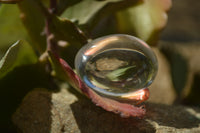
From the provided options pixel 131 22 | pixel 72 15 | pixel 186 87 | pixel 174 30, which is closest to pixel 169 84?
pixel 186 87

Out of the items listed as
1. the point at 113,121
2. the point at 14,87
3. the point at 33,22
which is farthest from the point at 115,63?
the point at 33,22

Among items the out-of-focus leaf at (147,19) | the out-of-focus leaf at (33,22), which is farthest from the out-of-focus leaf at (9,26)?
the out-of-focus leaf at (147,19)

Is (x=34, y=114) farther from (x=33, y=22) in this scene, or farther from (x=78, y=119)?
(x=33, y=22)

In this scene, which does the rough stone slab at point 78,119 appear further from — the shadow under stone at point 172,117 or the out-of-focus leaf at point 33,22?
the out-of-focus leaf at point 33,22

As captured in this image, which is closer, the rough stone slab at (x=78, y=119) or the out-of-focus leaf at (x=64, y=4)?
the rough stone slab at (x=78, y=119)

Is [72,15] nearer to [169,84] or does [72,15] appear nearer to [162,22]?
[162,22]
